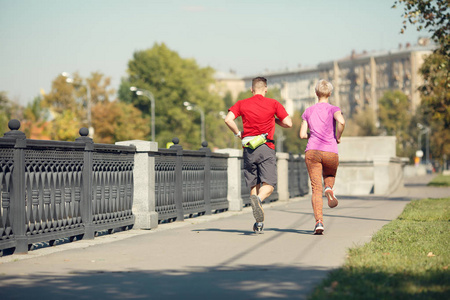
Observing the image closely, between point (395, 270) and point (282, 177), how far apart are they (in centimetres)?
1611

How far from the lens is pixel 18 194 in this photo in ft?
28.6

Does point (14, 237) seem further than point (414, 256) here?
Yes

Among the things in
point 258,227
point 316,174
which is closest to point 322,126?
point 316,174

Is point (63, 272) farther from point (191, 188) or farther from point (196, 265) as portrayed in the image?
point (191, 188)

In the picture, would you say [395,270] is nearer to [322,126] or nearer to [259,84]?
[322,126]

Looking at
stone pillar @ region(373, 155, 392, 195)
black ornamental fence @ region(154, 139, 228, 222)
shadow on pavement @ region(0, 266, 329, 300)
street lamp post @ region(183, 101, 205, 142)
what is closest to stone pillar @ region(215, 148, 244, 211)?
black ornamental fence @ region(154, 139, 228, 222)

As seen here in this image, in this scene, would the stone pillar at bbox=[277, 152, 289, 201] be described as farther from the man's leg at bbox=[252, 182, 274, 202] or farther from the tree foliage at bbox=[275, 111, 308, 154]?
the tree foliage at bbox=[275, 111, 308, 154]

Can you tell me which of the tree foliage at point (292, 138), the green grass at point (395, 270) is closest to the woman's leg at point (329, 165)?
the green grass at point (395, 270)

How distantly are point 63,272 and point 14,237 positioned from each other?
5.28ft

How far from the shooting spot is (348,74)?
167 metres

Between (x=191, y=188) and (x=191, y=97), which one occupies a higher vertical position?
(x=191, y=97)

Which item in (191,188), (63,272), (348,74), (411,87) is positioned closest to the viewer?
(63,272)

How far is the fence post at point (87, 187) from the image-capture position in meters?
10.5

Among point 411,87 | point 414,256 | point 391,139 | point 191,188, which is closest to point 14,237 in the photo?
point 414,256
